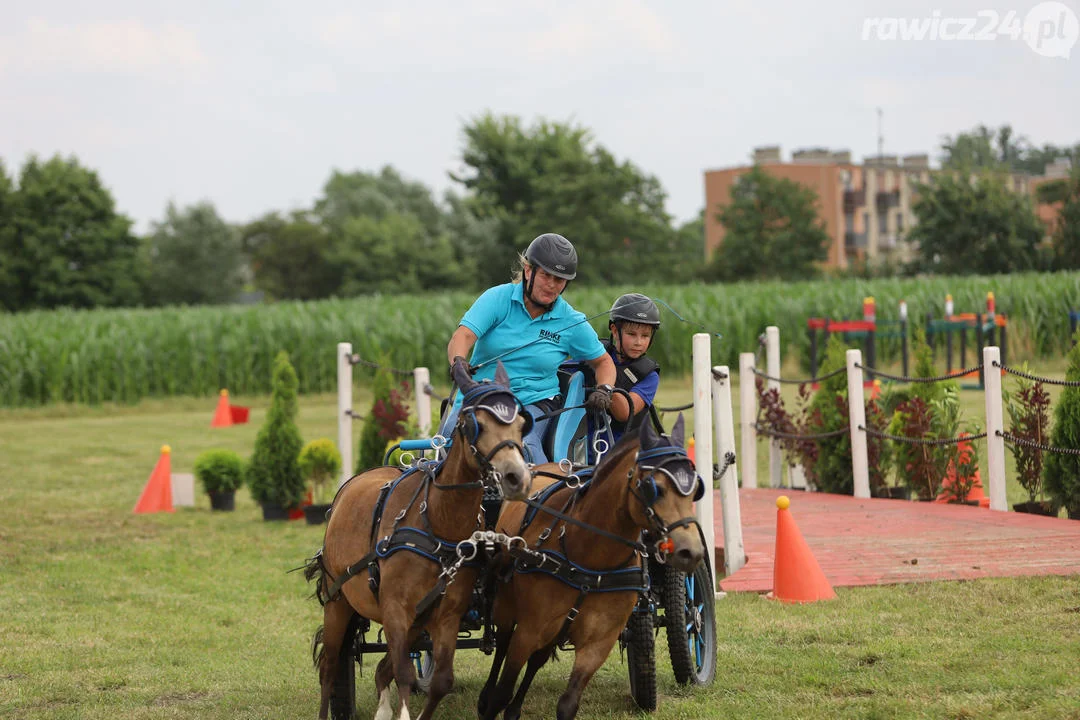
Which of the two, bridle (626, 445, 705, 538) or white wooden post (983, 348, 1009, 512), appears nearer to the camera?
bridle (626, 445, 705, 538)

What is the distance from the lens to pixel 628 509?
17.5 ft

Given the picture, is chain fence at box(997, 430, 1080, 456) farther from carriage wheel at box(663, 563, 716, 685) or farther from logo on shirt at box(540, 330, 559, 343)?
logo on shirt at box(540, 330, 559, 343)

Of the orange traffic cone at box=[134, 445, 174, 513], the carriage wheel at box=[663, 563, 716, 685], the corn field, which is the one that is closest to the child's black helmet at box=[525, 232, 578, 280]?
the carriage wheel at box=[663, 563, 716, 685]

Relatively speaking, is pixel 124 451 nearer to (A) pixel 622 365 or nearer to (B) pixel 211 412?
(B) pixel 211 412

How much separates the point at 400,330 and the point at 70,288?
32341mm

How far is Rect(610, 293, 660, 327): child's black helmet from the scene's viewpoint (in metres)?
6.94

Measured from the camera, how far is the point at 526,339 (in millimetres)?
6531

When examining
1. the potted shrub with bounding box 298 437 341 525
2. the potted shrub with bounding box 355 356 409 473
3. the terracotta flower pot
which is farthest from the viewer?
the terracotta flower pot

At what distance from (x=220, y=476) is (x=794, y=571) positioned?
9601 mm

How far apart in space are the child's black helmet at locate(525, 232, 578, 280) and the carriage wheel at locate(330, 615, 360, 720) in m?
2.06

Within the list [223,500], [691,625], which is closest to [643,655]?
[691,625]

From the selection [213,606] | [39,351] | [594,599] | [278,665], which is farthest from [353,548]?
[39,351]

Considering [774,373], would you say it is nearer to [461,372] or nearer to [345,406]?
[345,406]

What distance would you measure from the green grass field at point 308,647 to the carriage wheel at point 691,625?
12 cm
